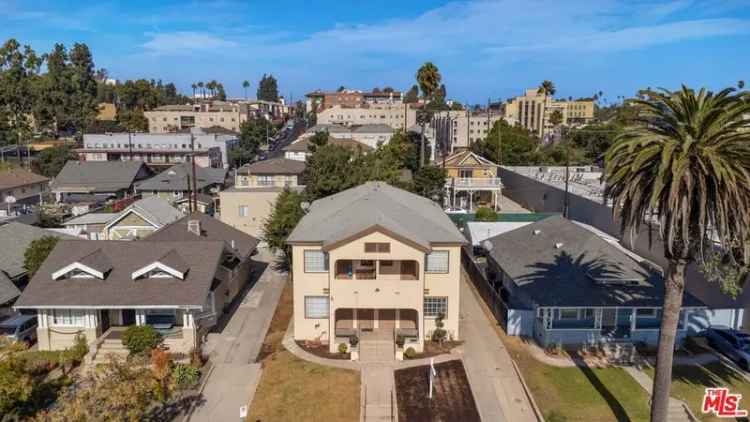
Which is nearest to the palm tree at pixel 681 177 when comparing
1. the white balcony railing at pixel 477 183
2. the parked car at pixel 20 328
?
the parked car at pixel 20 328

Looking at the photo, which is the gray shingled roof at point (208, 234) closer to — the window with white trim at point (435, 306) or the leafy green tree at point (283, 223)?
the leafy green tree at point (283, 223)

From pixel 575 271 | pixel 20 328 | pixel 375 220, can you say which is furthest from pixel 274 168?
pixel 575 271

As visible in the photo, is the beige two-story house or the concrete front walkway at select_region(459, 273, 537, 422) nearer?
the concrete front walkway at select_region(459, 273, 537, 422)

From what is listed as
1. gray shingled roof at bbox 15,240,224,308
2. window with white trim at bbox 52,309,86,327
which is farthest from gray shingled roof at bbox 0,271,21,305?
window with white trim at bbox 52,309,86,327

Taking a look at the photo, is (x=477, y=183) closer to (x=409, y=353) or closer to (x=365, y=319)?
(x=365, y=319)

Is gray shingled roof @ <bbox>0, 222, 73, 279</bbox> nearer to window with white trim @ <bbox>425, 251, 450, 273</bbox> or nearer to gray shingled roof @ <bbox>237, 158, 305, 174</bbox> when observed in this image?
gray shingled roof @ <bbox>237, 158, 305, 174</bbox>

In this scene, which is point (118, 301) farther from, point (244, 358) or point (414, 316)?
point (414, 316)
